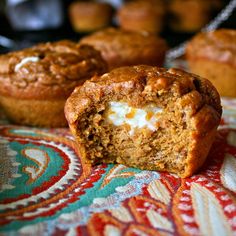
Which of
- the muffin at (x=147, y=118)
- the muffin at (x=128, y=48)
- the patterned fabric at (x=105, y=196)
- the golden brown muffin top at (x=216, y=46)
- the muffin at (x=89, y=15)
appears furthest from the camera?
the muffin at (x=89, y=15)

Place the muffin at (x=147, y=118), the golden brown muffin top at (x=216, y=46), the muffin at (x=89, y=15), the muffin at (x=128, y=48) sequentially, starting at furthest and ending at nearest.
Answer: the muffin at (x=89, y=15) < the muffin at (x=128, y=48) < the golden brown muffin top at (x=216, y=46) < the muffin at (x=147, y=118)

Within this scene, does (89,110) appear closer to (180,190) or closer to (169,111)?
(169,111)

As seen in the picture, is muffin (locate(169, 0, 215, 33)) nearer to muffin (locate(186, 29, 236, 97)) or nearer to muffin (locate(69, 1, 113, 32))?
Answer: muffin (locate(69, 1, 113, 32))

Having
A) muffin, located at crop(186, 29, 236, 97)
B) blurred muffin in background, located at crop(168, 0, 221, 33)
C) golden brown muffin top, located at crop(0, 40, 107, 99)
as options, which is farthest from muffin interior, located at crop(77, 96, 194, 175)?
blurred muffin in background, located at crop(168, 0, 221, 33)

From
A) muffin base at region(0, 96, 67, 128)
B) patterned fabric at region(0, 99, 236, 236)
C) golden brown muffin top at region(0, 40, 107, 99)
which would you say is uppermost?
golden brown muffin top at region(0, 40, 107, 99)

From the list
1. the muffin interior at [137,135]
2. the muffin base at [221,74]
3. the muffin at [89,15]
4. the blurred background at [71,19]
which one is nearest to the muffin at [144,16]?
the blurred background at [71,19]

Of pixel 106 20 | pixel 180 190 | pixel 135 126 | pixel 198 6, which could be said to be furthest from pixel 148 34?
pixel 180 190

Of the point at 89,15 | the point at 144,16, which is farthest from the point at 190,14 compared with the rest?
the point at 89,15

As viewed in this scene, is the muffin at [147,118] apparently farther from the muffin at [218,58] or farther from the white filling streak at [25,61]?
the muffin at [218,58]
